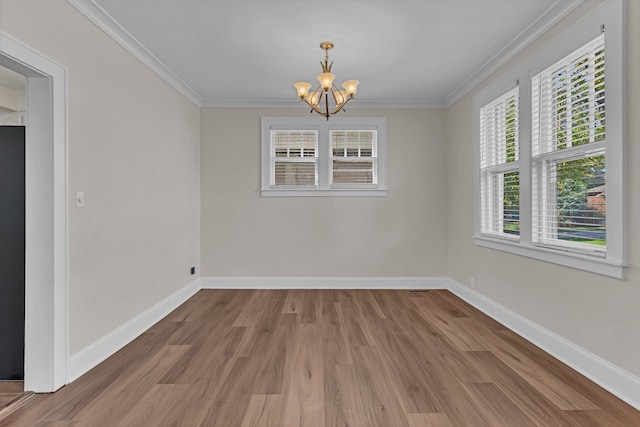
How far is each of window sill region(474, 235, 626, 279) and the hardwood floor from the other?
0.76m

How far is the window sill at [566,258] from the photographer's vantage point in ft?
7.07

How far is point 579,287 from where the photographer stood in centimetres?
247

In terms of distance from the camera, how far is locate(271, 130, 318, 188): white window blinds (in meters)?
5.00

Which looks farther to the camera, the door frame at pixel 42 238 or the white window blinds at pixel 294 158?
the white window blinds at pixel 294 158

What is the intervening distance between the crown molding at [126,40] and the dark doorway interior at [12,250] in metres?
1.00

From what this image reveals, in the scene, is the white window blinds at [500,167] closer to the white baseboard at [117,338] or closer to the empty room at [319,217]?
the empty room at [319,217]

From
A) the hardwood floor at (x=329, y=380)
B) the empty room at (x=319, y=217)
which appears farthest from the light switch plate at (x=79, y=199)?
the hardwood floor at (x=329, y=380)

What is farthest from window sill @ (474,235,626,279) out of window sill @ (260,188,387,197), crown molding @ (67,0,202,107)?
crown molding @ (67,0,202,107)

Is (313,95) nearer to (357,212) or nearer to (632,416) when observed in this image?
(357,212)

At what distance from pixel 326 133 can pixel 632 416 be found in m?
4.22

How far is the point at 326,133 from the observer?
16.4 feet

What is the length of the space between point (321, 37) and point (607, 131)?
2321 millimetres

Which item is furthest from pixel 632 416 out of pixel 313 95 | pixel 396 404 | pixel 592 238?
pixel 313 95

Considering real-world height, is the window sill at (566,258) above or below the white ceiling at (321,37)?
below
